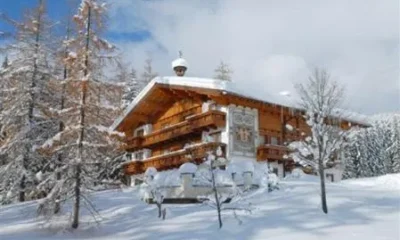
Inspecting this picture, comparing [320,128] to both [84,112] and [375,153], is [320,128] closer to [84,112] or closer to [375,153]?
[84,112]

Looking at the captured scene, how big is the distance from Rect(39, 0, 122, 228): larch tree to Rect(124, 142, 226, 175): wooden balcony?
9.09m

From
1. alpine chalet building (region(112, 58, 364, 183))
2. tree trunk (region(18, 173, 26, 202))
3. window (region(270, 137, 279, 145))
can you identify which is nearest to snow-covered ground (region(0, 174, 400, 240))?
tree trunk (region(18, 173, 26, 202))

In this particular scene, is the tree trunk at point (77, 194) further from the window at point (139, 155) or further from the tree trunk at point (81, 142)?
the window at point (139, 155)

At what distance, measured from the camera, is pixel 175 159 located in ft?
100

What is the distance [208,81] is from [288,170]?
26.6ft

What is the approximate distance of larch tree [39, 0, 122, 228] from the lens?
17688mm

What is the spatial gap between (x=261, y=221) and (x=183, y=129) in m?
15.5

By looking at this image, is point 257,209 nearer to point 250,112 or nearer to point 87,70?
point 87,70

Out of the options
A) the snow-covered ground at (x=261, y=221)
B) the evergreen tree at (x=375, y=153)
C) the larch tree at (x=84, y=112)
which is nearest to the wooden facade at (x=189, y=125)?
the snow-covered ground at (x=261, y=221)

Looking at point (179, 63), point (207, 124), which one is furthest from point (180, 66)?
point (207, 124)

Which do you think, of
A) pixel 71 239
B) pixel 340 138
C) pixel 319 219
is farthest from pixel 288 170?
pixel 71 239

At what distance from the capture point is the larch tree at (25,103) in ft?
79.8

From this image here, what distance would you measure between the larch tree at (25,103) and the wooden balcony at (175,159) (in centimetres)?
806

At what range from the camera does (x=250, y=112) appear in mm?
29016
